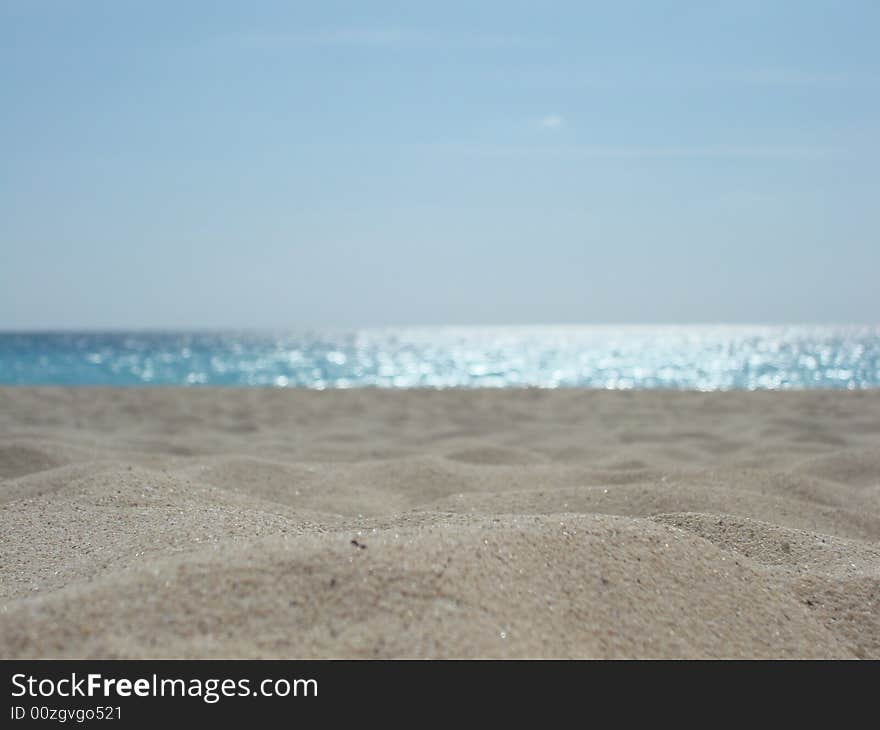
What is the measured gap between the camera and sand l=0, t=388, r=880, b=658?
1.17 m

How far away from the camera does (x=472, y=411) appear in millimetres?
6465

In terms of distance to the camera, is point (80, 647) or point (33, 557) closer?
point (80, 647)

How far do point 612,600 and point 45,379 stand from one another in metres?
16.0

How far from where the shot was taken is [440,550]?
139 cm

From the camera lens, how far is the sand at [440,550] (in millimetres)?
1166

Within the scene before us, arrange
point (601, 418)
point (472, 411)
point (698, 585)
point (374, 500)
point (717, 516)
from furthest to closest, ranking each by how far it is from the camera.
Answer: point (472, 411)
point (601, 418)
point (374, 500)
point (717, 516)
point (698, 585)

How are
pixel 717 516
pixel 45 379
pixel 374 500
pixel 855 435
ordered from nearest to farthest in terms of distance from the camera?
pixel 717 516 → pixel 374 500 → pixel 855 435 → pixel 45 379
